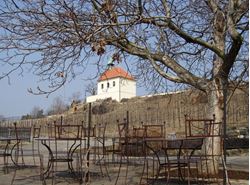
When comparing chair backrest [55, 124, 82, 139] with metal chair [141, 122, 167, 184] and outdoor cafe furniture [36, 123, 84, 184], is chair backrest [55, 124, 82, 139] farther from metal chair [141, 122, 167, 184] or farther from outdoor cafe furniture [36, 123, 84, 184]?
metal chair [141, 122, 167, 184]

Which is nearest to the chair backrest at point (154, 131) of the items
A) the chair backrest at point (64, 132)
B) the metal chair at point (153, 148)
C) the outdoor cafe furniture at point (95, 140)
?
the metal chair at point (153, 148)

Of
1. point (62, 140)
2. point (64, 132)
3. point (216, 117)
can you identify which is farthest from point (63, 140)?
point (216, 117)

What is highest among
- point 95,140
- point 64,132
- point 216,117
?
point 216,117

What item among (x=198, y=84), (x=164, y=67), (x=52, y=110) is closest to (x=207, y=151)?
(x=198, y=84)

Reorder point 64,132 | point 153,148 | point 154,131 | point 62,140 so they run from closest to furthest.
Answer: point 62,140, point 64,132, point 153,148, point 154,131

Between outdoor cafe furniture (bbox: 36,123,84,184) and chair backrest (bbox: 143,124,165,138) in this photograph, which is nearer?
outdoor cafe furniture (bbox: 36,123,84,184)

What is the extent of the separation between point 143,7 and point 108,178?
12.9 feet

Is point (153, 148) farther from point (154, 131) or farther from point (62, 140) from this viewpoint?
point (154, 131)

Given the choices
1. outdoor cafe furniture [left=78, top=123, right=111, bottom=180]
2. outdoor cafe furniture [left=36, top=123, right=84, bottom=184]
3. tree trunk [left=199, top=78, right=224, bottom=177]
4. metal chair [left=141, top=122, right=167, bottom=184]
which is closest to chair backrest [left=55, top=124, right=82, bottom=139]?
outdoor cafe furniture [left=36, top=123, right=84, bottom=184]

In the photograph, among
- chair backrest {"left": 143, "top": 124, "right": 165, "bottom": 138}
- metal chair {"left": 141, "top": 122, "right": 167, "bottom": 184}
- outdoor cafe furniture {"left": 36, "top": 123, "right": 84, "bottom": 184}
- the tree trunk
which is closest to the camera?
metal chair {"left": 141, "top": 122, "right": 167, "bottom": 184}

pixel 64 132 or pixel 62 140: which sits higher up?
pixel 64 132

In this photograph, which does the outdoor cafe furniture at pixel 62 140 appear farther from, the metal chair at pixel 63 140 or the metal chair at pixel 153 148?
the metal chair at pixel 153 148

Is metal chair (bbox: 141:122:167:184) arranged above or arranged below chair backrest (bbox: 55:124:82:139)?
below

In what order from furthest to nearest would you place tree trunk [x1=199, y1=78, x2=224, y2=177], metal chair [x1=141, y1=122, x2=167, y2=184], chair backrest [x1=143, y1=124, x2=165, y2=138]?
chair backrest [x1=143, y1=124, x2=165, y2=138]
tree trunk [x1=199, y1=78, x2=224, y2=177]
metal chair [x1=141, y1=122, x2=167, y2=184]
